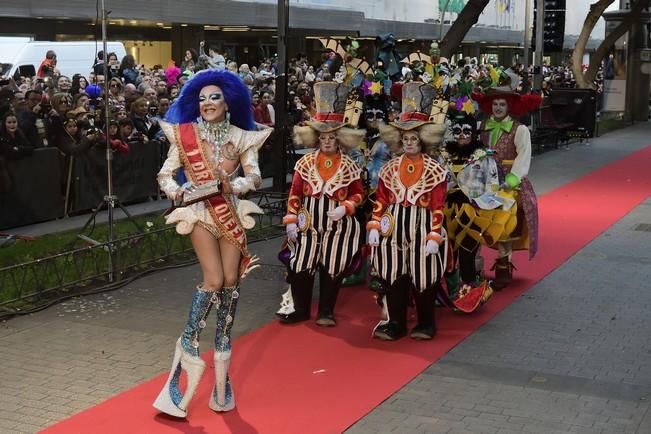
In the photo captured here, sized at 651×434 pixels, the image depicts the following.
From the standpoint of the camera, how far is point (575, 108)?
25.6 meters

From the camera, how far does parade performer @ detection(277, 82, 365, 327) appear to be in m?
8.27

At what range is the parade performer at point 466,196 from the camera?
356 inches

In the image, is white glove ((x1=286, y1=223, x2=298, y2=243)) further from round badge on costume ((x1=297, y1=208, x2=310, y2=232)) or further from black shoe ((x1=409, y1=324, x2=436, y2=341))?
black shoe ((x1=409, y1=324, x2=436, y2=341))

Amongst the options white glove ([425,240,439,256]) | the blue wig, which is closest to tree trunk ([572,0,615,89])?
white glove ([425,240,439,256])

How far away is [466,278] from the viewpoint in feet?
30.1

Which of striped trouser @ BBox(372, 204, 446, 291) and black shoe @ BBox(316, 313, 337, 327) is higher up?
striped trouser @ BBox(372, 204, 446, 291)

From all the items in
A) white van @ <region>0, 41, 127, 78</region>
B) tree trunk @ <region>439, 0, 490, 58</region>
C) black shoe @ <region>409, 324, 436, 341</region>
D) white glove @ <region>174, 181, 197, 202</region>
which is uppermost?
tree trunk @ <region>439, 0, 490, 58</region>

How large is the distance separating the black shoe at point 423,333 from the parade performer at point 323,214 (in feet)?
2.32

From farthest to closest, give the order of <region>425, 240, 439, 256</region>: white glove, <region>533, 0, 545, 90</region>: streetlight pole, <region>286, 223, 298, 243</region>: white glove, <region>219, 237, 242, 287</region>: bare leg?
<region>533, 0, 545, 90</region>: streetlight pole
<region>286, 223, 298, 243</region>: white glove
<region>425, 240, 439, 256</region>: white glove
<region>219, 237, 242, 287</region>: bare leg

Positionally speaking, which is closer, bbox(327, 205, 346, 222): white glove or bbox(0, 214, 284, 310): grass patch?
bbox(327, 205, 346, 222): white glove

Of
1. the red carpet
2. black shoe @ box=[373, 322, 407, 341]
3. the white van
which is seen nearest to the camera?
the red carpet

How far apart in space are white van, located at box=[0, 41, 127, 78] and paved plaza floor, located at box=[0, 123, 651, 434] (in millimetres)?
8452

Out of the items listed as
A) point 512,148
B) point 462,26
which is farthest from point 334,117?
point 462,26

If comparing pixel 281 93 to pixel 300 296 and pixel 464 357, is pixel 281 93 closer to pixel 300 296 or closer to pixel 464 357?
pixel 300 296
